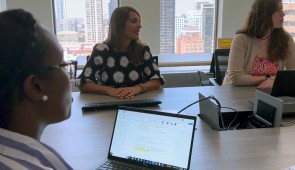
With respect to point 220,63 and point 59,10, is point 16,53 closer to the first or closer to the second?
A: point 220,63

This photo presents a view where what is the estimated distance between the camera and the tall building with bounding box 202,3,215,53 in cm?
448

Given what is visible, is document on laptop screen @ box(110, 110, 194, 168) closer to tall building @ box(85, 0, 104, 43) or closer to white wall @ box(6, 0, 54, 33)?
white wall @ box(6, 0, 54, 33)

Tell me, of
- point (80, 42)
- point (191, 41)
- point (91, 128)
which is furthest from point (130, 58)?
point (191, 41)

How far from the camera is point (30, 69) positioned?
0.67 metres

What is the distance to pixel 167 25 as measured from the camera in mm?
4359

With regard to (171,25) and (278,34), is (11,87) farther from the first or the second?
(171,25)

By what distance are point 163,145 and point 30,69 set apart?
2.11 feet

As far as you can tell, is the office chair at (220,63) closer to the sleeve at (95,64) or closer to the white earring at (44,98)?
the sleeve at (95,64)

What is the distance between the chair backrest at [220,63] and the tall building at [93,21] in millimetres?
1746

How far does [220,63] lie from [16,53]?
276cm

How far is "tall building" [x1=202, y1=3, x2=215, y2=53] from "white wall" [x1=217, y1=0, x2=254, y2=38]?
6.2 inches

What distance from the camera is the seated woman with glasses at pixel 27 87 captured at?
648 millimetres

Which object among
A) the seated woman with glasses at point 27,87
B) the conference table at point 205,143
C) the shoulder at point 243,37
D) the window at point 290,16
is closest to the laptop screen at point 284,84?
the conference table at point 205,143

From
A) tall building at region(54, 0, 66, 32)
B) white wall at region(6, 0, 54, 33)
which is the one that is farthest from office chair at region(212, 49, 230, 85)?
tall building at region(54, 0, 66, 32)
